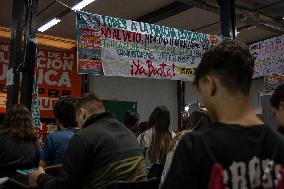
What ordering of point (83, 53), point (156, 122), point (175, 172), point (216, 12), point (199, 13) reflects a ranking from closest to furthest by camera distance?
point (175, 172), point (156, 122), point (83, 53), point (216, 12), point (199, 13)

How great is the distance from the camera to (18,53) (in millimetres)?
4910

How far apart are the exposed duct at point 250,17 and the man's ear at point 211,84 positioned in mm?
6311

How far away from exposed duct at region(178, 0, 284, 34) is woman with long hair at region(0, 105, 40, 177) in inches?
178

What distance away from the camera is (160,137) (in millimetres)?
4105

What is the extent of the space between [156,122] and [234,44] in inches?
118

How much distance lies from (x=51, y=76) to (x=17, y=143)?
563cm

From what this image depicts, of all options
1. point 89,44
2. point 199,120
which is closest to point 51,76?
point 89,44

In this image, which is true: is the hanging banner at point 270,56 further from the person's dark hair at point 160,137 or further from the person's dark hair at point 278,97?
the person's dark hair at point 278,97

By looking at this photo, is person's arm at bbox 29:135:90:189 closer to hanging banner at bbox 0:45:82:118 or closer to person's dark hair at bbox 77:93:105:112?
person's dark hair at bbox 77:93:105:112

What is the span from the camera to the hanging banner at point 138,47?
184 inches

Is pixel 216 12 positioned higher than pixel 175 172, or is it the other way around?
pixel 216 12

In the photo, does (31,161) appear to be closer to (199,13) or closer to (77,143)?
(77,143)

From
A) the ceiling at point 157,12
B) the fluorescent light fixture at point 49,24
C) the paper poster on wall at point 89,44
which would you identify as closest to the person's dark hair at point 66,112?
the paper poster on wall at point 89,44

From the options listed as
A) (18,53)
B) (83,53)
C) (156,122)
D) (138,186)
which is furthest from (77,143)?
(18,53)
